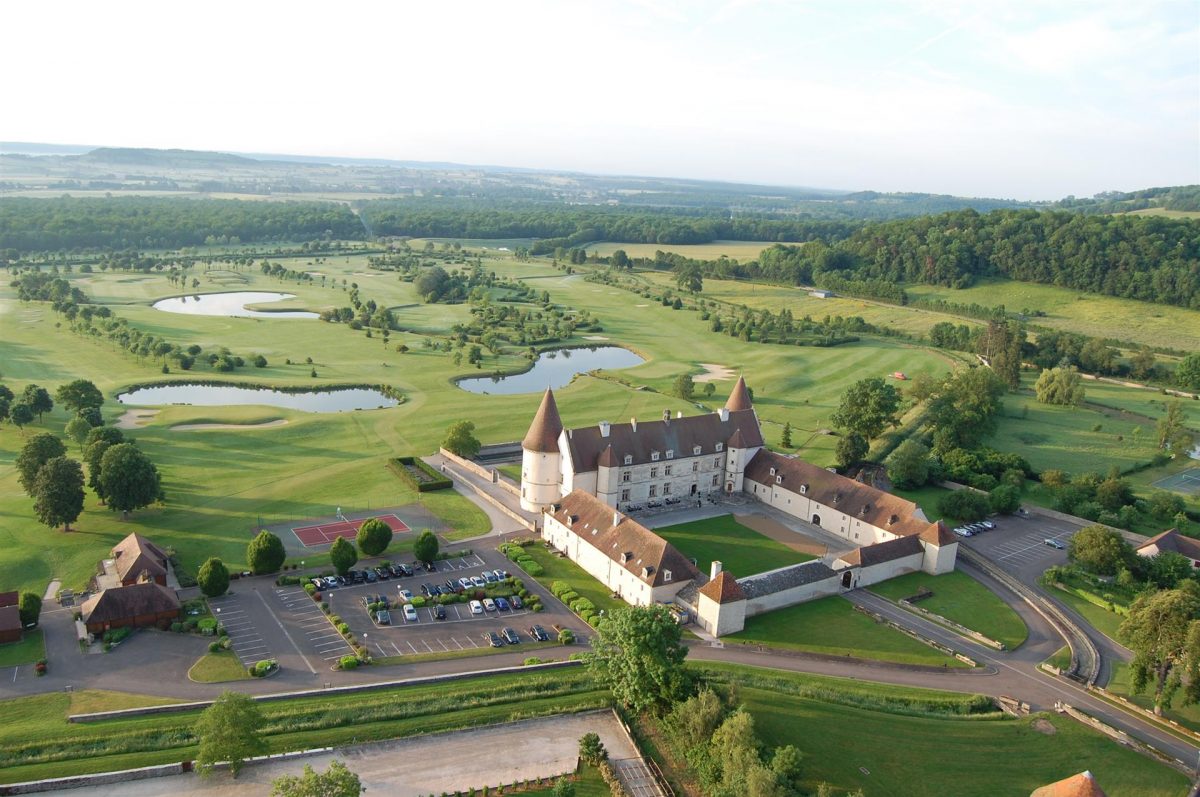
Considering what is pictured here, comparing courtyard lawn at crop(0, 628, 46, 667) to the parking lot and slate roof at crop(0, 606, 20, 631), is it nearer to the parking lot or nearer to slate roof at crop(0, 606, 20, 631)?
slate roof at crop(0, 606, 20, 631)

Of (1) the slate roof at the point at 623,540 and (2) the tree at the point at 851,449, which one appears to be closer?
(1) the slate roof at the point at 623,540

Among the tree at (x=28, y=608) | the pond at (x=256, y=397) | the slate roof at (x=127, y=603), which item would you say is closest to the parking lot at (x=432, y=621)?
the slate roof at (x=127, y=603)

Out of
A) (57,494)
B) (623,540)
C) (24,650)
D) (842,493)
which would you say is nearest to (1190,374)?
(842,493)

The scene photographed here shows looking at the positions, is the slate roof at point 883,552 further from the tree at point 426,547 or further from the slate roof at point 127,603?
the slate roof at point 127,603

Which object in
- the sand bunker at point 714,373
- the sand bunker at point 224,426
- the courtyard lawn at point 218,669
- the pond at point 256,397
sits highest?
the sand bunker at point 714,373

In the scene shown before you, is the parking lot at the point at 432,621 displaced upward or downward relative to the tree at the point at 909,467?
downward

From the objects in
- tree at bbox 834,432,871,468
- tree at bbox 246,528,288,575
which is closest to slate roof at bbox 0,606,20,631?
tree at bbox 246,528,288,575

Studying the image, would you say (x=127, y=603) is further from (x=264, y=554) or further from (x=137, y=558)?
(x=264, y=554)
